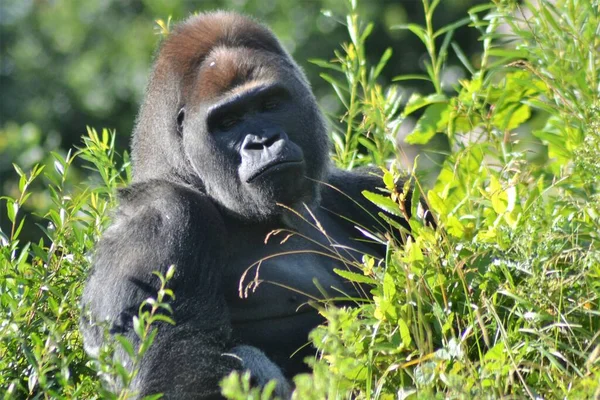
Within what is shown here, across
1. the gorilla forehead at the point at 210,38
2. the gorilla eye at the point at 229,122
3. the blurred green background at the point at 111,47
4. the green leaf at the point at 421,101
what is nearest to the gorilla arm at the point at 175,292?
the gorilla eye at the point at 229,122

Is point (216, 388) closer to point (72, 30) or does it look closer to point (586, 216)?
point (586, 216)

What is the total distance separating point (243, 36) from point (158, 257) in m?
1.10

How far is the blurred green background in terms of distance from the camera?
973 centimetres

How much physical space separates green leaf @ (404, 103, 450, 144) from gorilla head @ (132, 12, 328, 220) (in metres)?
0.60

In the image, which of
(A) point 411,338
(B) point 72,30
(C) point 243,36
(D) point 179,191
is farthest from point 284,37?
(A) point 411,338

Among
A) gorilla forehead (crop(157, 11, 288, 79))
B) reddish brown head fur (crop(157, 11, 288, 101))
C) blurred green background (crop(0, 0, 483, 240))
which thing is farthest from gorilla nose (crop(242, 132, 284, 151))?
blurred green background (crop(0, 0, 483, 240))

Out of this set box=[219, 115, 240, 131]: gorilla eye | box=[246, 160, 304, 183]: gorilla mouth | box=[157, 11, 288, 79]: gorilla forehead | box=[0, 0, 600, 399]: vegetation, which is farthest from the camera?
box=[157, 11, 288, 79]: gorilla forehead

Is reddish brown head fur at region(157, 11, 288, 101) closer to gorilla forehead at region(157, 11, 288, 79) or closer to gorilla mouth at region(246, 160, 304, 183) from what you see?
gorilla forehead at region(157, 11, 288, 79)

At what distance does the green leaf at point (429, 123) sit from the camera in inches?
177

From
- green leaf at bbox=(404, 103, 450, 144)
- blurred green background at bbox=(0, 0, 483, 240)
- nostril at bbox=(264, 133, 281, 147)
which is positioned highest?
nostril at bbox=(264, 133, 281, 147)

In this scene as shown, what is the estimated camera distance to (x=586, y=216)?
11.1 feet

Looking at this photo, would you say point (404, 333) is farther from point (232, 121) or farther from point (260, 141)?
point (232, 121)

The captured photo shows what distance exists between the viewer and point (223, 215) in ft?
12.8

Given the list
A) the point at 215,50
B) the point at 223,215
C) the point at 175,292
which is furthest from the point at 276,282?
the point at 215,50
